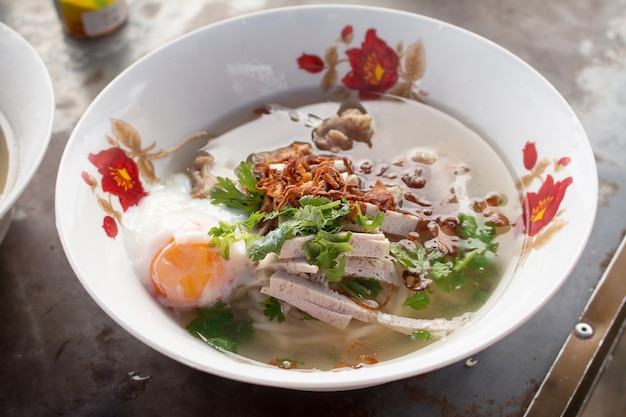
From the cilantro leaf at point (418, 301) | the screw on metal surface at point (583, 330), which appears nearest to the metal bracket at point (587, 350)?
the screw on metal surface at point (583, 330)

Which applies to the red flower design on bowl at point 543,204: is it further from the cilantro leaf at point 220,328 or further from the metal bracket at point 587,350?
the cilantro leaf at point 220,328

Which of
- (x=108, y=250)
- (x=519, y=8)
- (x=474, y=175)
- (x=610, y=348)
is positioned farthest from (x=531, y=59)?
(x=108, y=250)

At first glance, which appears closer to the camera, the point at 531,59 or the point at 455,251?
the point at 455,251

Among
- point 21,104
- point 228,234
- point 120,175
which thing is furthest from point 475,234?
point 21,104

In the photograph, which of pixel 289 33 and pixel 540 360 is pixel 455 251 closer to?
pixel 540 360

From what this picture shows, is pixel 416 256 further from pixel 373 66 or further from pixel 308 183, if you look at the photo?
pixel 373 66

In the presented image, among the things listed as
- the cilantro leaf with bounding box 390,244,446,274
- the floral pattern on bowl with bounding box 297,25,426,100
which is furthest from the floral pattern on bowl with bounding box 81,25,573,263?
the cilantro leaf with bounding box 390,244,446,274
